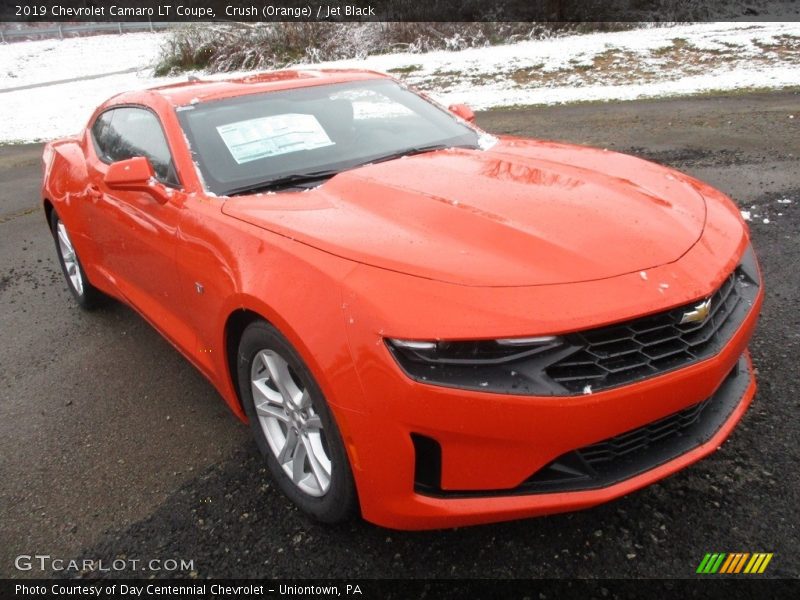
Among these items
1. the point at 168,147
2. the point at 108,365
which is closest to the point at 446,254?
the point at 168,147

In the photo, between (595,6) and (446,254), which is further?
(595,6)

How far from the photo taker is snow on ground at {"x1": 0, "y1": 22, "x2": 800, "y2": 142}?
11.7 m

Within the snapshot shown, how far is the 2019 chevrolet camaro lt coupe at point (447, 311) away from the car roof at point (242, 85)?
231 millimetres

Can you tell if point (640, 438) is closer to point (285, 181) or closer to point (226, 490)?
point (226, 490)

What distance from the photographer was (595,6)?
19.6 metres

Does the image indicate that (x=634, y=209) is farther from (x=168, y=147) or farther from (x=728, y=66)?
(x=728, y=66)

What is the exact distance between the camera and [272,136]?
3018mm

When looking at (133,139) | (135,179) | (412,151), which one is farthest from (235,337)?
(133,139)

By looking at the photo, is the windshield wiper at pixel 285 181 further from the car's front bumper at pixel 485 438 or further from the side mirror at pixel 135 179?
the car's front bumper at pixel 485 438

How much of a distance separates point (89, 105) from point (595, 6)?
50.8 feet

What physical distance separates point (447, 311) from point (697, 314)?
0.78m

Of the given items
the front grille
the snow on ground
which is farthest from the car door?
the snow on ground

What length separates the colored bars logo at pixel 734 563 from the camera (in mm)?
1934

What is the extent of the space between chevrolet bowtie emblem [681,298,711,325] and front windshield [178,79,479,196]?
1679mm
